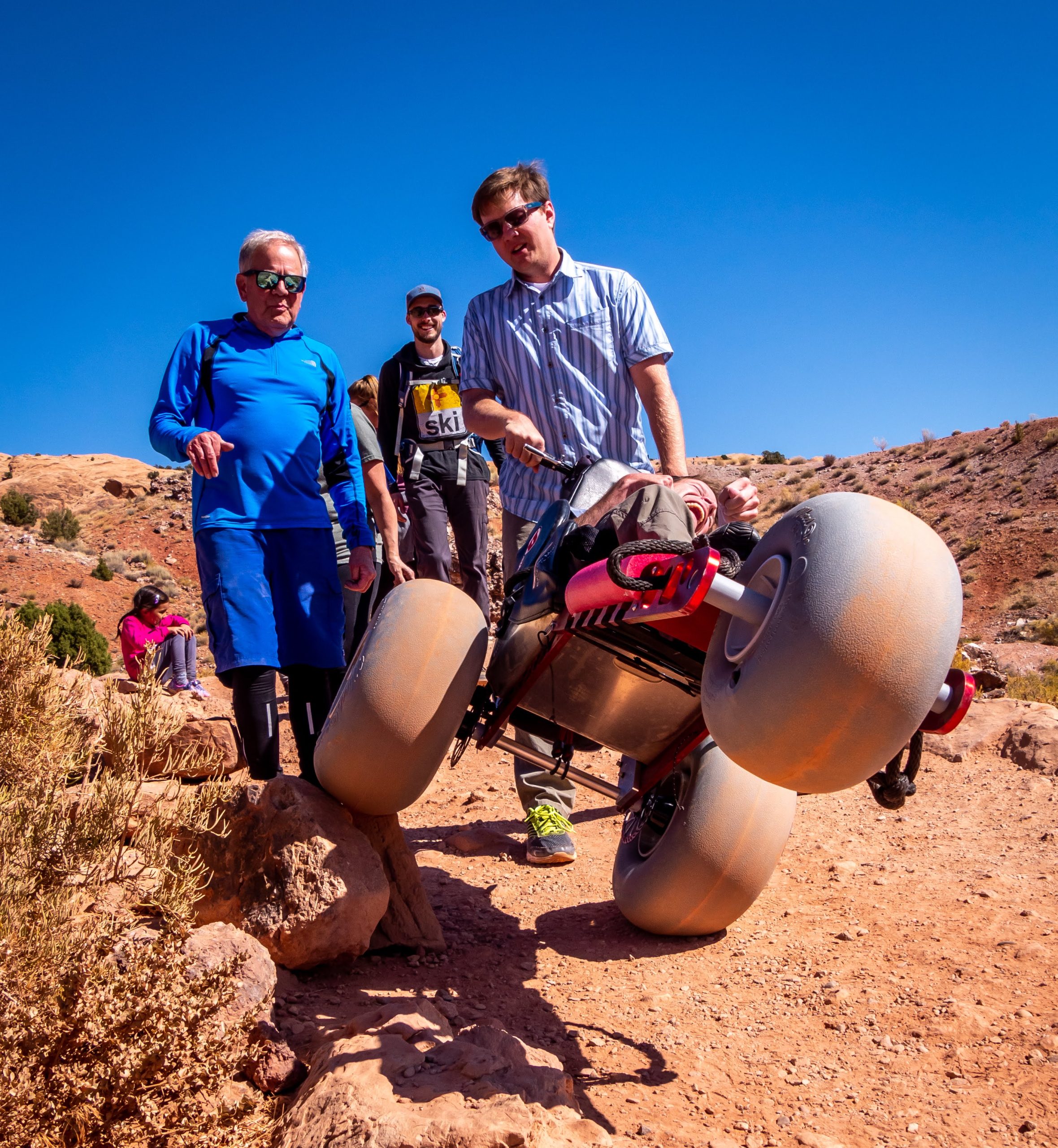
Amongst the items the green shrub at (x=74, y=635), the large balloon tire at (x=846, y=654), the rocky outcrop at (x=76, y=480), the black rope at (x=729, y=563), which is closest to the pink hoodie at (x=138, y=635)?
the green shrub at (x=74, y=635)

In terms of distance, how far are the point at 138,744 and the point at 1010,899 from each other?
3199 millimetres

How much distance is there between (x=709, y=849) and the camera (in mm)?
3465

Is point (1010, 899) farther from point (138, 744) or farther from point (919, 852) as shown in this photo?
point (138, 744)

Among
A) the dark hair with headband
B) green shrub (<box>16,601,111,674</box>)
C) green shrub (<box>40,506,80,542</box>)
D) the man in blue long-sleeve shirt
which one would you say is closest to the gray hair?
the man in blue long-sleeve shirt

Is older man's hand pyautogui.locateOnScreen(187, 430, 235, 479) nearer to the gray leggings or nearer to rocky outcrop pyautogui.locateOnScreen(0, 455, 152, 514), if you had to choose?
the gray leggings

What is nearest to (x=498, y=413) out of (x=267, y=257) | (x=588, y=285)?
(x=588, y=285)

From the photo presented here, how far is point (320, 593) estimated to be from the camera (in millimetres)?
3934

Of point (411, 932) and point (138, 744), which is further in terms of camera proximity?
point (411, 932)

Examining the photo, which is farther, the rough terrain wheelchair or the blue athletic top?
the blue athletic top

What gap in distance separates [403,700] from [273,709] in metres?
0.91

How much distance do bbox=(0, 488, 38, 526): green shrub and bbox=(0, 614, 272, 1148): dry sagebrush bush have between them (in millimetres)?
34553

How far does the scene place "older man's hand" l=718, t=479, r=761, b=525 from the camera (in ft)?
10.1

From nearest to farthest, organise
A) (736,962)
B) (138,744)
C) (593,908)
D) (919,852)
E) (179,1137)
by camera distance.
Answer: (179,1137) → (138,744) → (736,962) → (593,908) → (919,852)

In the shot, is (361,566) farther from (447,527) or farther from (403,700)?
(447,527)
